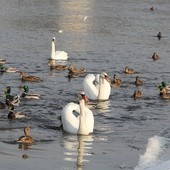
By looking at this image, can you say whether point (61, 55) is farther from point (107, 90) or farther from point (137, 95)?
point (137, 95)

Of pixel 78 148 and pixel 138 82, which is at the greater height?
pixel 138 82

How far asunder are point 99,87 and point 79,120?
6.91 m

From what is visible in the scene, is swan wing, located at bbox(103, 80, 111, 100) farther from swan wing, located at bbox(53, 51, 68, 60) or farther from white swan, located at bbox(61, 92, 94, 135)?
swan wing, located at bbox(53, 51, 68, 60)

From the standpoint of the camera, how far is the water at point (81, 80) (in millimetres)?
23609

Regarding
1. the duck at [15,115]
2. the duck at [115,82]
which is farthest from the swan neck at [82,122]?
the duck at [115,82]

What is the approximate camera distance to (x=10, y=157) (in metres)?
22.8

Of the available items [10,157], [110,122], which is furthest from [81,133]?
[10,157]

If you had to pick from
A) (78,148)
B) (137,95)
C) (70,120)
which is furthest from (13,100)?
(78,148)

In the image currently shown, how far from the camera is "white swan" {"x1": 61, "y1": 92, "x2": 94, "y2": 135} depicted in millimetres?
27203

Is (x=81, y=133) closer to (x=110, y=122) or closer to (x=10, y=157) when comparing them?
(x=110, y=122)

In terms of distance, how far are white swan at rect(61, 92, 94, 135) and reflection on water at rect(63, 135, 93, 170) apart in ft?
1.19

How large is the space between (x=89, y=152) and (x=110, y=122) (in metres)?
5.07

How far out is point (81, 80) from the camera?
3931cm

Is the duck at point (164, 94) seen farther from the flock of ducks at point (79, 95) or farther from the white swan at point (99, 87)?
the white swan at point (99, 87)
